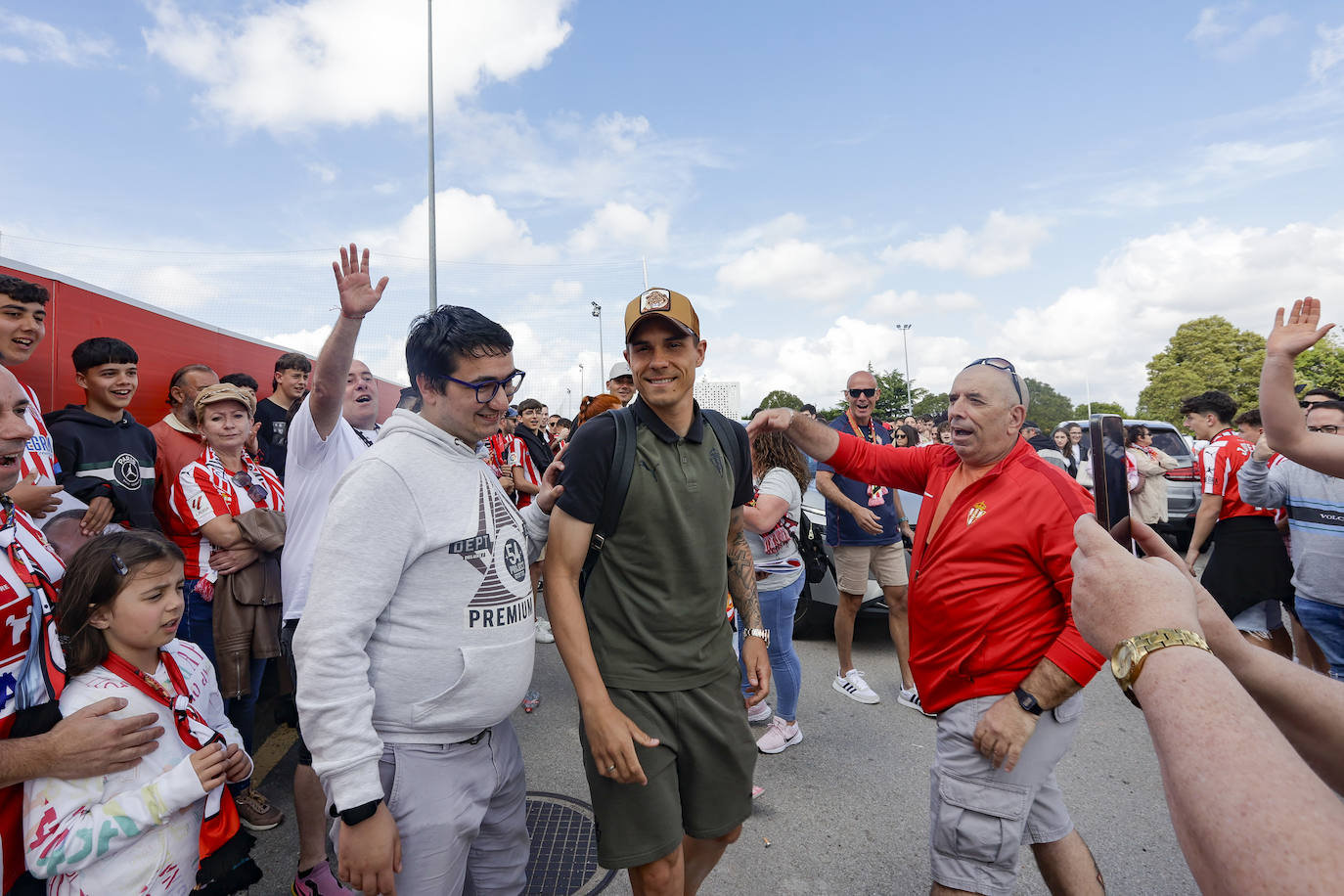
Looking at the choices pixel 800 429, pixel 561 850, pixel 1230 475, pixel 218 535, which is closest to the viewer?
pixel 800 429

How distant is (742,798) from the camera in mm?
2291

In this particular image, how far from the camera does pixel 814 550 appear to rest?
558cm

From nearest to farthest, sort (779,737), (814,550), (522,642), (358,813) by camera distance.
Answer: (358,813)
(522,642)
(779,737)
(814,550)

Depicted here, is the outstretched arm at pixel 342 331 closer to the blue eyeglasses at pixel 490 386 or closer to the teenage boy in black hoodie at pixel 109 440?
the blue eyeglasses at pixel 490 386

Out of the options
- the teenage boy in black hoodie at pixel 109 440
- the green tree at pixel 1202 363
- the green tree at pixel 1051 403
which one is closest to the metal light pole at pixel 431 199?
the teenage boy in black hoodie at pixel 109 440

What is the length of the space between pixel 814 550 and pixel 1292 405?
345 cm

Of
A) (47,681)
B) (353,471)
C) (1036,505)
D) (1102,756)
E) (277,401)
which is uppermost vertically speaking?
(277,401)

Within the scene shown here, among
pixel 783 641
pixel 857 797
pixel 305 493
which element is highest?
pixel 305 493

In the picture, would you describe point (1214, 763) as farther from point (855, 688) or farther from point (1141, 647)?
point (855, 688)

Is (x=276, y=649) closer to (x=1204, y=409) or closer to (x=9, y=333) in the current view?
(x=9, y=333)

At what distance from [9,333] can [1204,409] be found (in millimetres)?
9014

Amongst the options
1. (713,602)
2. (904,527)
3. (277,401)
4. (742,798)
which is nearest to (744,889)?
(742,798)

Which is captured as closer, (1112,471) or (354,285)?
(1112,471)

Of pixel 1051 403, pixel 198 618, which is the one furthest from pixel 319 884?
pixel 1051 403
